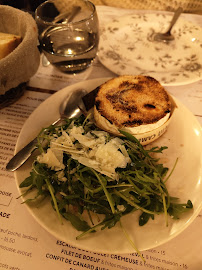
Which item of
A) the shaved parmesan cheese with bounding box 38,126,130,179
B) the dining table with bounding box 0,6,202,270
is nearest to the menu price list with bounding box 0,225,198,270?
the dining table with bounding box 0,6,202,270

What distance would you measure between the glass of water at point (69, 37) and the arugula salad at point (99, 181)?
0.48 meters

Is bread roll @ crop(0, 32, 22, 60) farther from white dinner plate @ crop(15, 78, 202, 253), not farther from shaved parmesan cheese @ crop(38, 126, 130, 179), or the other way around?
shaved parmesan cheese @ crop(38, 126, 130, 179)

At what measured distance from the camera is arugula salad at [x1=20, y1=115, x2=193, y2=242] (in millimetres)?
652

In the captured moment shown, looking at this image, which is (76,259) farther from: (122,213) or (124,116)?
(124,116)

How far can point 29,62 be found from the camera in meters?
0.88

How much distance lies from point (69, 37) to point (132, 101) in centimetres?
50

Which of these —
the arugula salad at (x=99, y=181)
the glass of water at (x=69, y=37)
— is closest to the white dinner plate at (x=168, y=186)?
the arugula salad at (x=99, y=181)

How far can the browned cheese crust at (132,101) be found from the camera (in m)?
0.81

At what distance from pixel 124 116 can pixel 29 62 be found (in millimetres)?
428

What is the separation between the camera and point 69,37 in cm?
110

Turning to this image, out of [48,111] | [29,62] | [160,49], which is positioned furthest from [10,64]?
[160,49]

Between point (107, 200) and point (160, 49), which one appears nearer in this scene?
point (107, 200)

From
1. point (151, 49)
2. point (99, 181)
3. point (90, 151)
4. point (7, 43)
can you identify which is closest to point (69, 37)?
point (7, 43)

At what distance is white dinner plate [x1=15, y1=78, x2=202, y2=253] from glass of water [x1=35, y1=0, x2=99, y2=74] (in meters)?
0.17
